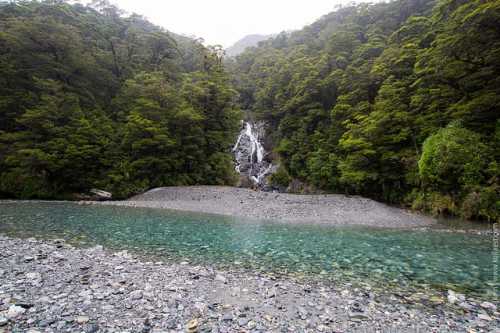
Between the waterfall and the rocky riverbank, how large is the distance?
22.9 metres

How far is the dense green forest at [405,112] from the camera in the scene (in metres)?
12.5

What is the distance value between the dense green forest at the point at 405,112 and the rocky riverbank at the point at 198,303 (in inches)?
456

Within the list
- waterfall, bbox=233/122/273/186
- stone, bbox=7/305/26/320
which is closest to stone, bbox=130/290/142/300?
stone, bbox=7/305/26/320

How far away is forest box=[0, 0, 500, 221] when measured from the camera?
1311 centimetres

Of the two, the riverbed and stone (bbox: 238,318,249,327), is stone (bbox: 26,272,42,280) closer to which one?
the riverbed

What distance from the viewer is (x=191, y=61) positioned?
40000 mm

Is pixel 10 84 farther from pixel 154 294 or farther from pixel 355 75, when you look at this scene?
pixel 355 75

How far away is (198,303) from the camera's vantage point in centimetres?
374

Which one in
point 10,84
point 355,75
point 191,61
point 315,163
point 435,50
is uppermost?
point 191,61

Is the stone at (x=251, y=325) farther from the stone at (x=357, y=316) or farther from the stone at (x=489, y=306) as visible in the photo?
the stone at (x=489, y=306)

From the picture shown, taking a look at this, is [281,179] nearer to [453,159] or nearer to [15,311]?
[453,159]

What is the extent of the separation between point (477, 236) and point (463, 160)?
4.93 m

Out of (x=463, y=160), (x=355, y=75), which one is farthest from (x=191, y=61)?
(x=463, y=160)

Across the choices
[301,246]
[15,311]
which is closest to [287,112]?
[301,246]
